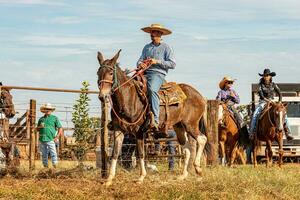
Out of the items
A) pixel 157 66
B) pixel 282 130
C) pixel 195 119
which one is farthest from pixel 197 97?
pixel 282 130

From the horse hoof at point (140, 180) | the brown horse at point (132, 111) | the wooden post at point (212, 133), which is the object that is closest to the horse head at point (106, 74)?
the brown horse at point (132, 111)

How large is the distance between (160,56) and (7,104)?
4.99m

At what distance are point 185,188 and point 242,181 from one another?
5.69 feet

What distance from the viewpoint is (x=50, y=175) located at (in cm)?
1691

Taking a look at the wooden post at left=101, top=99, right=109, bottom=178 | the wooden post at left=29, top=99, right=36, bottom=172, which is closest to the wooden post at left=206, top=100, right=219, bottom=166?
the wooden post at left=101, top=99, right=109, bottom=178

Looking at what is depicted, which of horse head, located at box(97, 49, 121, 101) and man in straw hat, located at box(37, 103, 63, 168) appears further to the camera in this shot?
man in straw hat, located at box(37, 103, 63, 168)

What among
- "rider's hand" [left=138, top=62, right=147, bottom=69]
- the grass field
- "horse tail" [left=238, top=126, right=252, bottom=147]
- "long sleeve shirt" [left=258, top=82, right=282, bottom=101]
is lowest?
the grass field

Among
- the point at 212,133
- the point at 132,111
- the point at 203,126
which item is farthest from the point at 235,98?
the point at 132,111

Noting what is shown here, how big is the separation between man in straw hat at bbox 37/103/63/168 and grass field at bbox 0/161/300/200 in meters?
4.03

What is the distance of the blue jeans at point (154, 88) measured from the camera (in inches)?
640

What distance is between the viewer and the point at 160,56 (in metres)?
16.6

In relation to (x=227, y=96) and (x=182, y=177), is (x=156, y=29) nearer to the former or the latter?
(x=182, y=177)

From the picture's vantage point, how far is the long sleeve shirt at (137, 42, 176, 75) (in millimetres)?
16469

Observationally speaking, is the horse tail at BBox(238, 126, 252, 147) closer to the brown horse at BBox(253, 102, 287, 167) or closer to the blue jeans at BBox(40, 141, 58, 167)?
the brown horse at BBox(253, 102, 287, 167)
